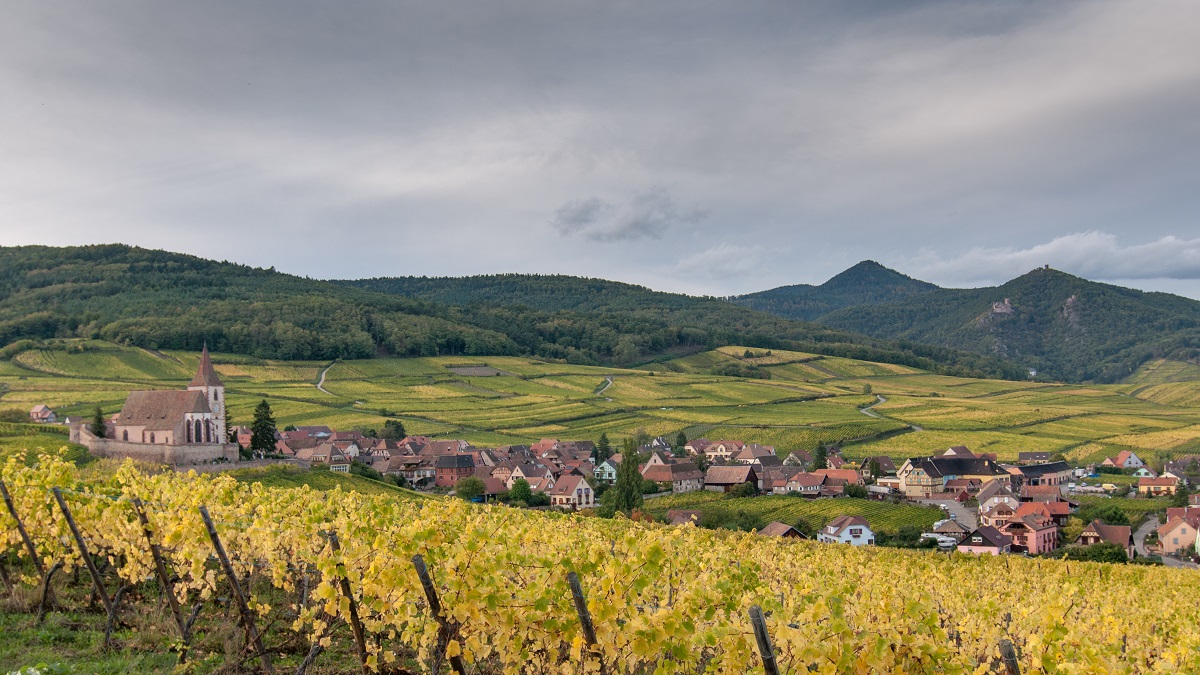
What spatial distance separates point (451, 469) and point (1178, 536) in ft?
184

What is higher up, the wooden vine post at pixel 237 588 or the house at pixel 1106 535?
the wooden vine post at pixel 237 588

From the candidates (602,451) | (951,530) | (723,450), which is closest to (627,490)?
(951,530)

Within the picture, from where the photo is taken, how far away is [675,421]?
102625 mm

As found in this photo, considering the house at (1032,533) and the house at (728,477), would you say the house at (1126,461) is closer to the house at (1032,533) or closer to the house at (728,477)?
the house at (1032,533)

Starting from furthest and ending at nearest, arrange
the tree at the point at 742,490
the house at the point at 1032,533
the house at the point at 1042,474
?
the house at the point at 1042,474, the tree at the point at 742,490, the house at the point at 1032,533

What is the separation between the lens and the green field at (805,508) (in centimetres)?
5881

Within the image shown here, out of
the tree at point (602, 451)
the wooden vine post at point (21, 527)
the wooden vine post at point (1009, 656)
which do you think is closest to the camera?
the wooden vine post at point (1009, 656)

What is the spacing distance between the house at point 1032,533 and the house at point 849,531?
32.2 ft

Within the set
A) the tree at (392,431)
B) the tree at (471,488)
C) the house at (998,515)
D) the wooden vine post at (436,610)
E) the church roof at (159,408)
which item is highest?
the wooden vine post at (436,610)

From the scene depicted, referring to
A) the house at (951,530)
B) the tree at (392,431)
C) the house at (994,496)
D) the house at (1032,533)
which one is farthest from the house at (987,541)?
the tree at (392,431)

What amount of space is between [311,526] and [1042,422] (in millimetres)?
113391

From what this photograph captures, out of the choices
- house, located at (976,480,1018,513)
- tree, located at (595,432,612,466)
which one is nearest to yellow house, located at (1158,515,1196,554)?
house, located at (976,480,1018,513)

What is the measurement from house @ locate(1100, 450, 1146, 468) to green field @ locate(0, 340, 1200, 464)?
6.05ft

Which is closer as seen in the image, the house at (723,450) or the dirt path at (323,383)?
the house at (723,450)
